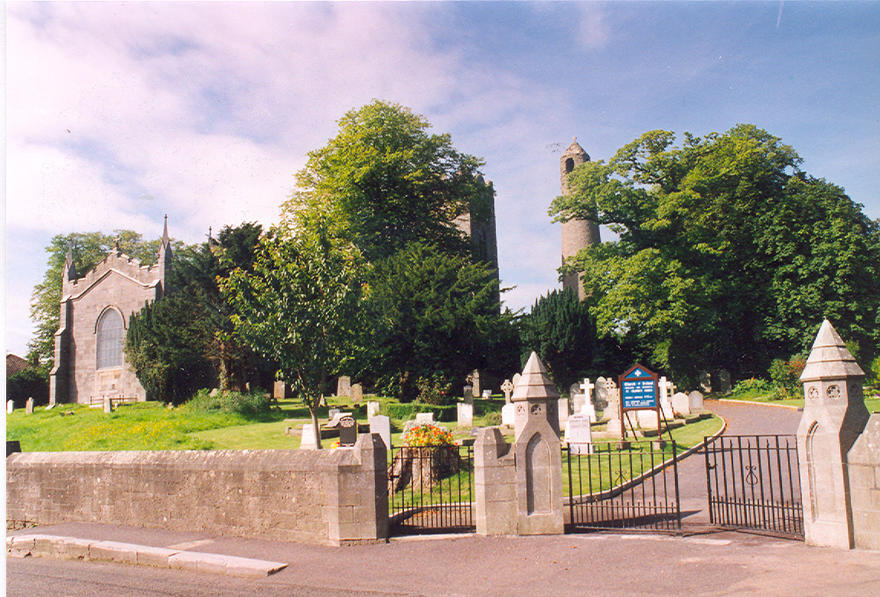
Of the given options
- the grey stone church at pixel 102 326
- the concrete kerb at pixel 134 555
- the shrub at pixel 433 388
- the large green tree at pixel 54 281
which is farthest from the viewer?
the large green tree at pixel 54 281

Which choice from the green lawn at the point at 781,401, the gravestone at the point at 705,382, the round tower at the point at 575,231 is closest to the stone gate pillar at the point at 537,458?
the green lawn at the point at 781,401

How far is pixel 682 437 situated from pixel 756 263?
771 inches

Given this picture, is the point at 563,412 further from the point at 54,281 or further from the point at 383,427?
the point at 54,281

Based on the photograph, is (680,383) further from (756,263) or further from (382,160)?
(382,160)

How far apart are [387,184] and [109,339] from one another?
21702 millimetres

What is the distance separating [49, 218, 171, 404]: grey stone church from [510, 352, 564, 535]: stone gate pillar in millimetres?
36184

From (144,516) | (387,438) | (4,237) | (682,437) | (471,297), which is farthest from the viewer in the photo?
(471,297)

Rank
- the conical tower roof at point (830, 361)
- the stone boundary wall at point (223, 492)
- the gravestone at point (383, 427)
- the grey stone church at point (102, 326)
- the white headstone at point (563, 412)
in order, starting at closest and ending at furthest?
the conical tower roof at point (830, 361) < the stone boundary wall at point (223, 492) < the gravestone at point (383, 427) < the white headstone at point (563, 412) < the grey stone church at point (102, 326)

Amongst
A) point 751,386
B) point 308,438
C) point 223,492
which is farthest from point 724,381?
point 223,492

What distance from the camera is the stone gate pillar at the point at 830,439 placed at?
24.9 ft

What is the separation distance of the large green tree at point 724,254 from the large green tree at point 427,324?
348 inches

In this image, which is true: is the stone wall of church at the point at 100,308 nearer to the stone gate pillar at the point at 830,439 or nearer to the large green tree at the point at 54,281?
the large green tree at the point at 54,281

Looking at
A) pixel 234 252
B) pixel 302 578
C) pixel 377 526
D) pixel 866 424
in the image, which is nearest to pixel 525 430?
pixel 377 526

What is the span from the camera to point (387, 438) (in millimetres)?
17922
